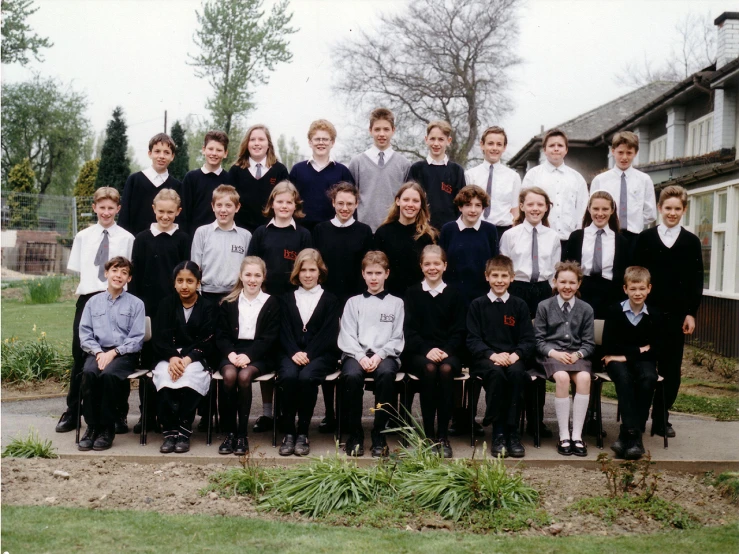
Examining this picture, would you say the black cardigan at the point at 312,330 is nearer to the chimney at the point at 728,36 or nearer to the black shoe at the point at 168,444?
the black shoe at the point at 168,444

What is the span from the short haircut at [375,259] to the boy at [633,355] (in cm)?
183

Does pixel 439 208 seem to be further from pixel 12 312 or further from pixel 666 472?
pixel 12 312

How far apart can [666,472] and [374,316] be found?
2431 millimetres

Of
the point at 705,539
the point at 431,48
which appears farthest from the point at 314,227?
the point at 431,48

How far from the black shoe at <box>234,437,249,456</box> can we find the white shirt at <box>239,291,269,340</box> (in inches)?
31.6

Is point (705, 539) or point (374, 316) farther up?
point (374, 316)

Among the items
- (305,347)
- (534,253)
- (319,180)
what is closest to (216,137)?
(319,180)

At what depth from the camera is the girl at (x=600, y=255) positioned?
6312mm

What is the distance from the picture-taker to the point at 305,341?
237 inches

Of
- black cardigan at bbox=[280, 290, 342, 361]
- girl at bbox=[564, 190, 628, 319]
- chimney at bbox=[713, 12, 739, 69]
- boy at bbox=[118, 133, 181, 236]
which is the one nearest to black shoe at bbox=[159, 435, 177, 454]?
black cardigan at bbox=[280, 290, 342, 361]

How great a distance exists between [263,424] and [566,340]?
261 centimetres

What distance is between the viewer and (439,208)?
6875 millimetres

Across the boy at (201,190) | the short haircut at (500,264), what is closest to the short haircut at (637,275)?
the short haircut at (500,264)

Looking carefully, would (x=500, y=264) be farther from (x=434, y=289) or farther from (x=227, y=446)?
(x=227, y=446)
